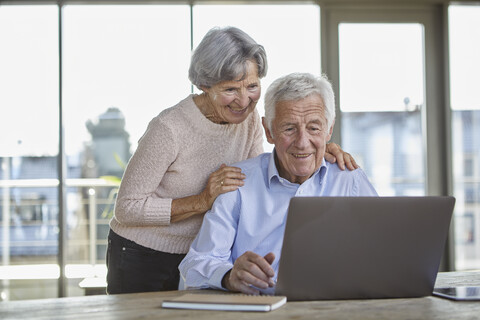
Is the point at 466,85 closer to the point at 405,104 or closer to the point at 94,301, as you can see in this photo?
the point at 405,104

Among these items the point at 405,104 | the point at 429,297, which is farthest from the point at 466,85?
the point at 429,297

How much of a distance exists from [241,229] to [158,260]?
1.43ft

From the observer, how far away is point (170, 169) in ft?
6.61

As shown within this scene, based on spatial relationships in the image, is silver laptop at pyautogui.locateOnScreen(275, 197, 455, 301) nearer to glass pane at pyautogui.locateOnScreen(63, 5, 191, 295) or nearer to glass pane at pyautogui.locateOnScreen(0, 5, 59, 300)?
glass pane at pyautogui.locateOnScreen(63, 5, 191, 295)

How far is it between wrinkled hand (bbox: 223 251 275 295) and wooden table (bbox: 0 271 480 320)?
0.38 ft

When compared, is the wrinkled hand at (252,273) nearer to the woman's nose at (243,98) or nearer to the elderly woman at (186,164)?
the elderly woman at (186,164)

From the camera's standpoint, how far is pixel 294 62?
5.07m

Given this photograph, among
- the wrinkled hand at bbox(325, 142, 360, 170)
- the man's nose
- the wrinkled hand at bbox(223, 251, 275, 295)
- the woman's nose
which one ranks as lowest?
the wrinkled hand at bbox(223, 251, 275, 295)

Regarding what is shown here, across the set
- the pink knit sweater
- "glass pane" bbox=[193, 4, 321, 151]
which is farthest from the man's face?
"glass pane" bbox=[193, 4, 321, 151]

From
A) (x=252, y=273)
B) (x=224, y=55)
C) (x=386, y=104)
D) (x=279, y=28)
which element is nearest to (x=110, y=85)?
(x=279, y=28)

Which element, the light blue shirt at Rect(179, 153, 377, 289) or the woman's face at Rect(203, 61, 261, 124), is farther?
the woman's face at Rect(203, 61, 261, 124)

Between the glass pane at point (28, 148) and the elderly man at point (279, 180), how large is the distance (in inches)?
137

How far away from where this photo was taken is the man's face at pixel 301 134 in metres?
1.84

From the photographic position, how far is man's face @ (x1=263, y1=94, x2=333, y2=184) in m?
1.84
